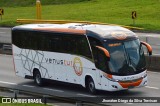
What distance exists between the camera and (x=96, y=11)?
2562 inches

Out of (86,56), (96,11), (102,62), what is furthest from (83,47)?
(96,11)

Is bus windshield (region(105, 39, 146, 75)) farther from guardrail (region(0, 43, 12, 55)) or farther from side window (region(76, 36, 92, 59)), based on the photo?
guardrail (region(0, 43, 12, 55))

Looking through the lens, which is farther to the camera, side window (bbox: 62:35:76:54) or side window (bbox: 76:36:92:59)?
side window (bbox: 62:35:76:54)

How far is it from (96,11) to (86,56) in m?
43.0

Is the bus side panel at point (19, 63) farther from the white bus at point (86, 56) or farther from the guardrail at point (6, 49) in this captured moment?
the guardrail at point (6, 49)

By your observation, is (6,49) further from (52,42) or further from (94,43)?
(94,43)

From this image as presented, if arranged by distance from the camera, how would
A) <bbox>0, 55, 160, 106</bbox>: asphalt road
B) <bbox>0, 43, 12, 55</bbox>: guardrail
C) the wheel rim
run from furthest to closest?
<bbox>0, 43, 12, 55</bbox>: guardrail
the wheel rim
<bbox>0, 55, 160, 106</bbox>: asphalt road

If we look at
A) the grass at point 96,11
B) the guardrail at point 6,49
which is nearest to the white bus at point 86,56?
the guardrail at point 6,49

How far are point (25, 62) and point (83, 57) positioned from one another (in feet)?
14.5

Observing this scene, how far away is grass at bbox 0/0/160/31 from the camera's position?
5747 cm

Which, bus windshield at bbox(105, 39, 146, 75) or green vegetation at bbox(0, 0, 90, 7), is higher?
bus windshield at bbox(105, 39, 146, 75)

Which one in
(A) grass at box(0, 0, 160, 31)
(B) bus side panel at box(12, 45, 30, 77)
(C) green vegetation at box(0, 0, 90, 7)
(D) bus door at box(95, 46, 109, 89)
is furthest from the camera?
(C) green vegetation at box(0, 0, 90, 7)

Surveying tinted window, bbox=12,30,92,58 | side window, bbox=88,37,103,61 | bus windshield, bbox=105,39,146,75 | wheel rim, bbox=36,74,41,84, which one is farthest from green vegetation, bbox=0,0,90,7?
bus windshield, bbox=105,39,146,75

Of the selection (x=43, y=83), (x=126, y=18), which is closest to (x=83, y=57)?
(x=43, y=83)
